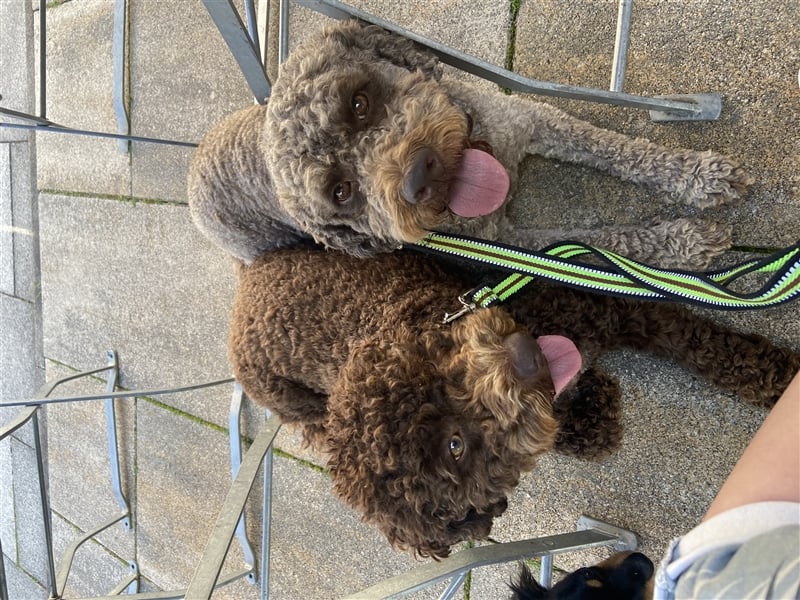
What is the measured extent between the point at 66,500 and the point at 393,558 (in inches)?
107

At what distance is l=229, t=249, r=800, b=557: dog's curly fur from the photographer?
1618 millimetres

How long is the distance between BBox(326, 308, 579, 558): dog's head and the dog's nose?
0.36 metres

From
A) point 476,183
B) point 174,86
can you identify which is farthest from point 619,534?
point 174,86

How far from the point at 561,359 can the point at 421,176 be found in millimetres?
636

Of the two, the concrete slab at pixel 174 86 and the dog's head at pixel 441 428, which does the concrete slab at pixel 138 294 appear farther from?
the dog's head at pixel 441 428

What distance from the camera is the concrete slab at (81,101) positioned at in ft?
12.2

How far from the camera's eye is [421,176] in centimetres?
168

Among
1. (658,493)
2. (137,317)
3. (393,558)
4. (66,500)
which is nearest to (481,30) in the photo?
(658,493)

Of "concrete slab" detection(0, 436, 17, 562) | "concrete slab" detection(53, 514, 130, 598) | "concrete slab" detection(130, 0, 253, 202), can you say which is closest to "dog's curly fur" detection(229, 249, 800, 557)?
"concrete slab" detection(130, 0, 253, 202)

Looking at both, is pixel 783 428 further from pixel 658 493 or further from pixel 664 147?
pixel 658 493

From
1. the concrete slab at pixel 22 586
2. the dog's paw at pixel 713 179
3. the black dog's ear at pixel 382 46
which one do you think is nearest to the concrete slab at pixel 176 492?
the concrete slab at pixel 22 586

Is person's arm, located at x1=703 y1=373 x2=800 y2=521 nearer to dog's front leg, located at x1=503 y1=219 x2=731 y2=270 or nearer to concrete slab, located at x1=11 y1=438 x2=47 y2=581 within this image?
dog's front leg, located at x1=503 y1=219 x2=731 y2=270

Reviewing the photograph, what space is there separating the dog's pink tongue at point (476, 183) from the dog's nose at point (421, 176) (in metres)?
0.09

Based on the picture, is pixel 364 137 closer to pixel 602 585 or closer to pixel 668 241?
pixel 668 241
